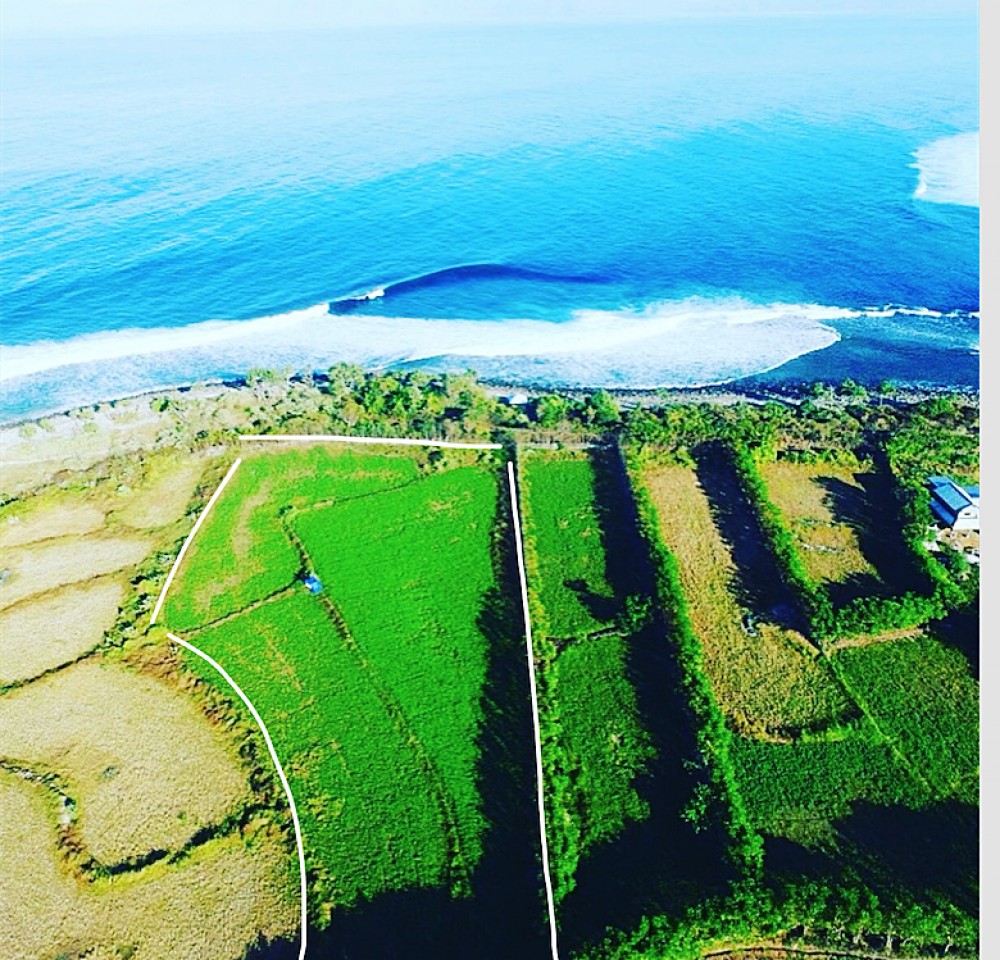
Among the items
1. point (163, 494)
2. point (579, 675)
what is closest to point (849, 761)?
point (579, 675)

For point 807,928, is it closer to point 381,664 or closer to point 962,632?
point 962,632

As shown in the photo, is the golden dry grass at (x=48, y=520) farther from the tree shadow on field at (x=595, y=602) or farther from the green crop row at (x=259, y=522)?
the tree shadow on field at (x=595, y=602)

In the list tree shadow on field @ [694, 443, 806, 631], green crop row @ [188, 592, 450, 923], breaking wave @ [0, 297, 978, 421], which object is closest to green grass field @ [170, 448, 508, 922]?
green crop row @ [188, 592, 450, 923]

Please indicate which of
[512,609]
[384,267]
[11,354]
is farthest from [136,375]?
[512,609]

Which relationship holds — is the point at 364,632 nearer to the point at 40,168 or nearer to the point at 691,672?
the point at 691,672

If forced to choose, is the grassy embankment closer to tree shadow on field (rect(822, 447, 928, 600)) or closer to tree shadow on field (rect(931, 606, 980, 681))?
tree shadow on field (rect(822, 447, 928, 600))

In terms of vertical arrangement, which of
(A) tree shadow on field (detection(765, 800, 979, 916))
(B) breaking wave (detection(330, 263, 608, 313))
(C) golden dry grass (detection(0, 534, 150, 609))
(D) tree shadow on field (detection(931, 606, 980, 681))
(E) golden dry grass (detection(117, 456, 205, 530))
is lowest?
(A) tree shadow on field (detection(765, 800, 979, 916))

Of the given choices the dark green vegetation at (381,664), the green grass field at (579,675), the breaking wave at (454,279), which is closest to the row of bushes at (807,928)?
the green grass field at (579,675)

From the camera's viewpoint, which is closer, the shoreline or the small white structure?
the small white structure
